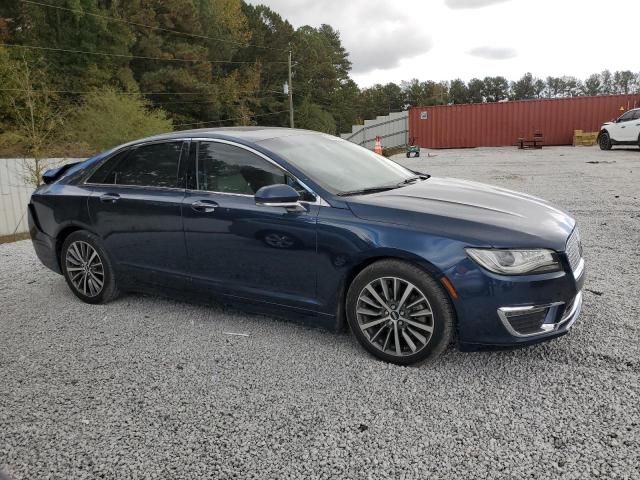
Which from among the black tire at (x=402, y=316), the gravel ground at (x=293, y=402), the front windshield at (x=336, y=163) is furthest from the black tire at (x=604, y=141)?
the black tire at (x=402, y=316)

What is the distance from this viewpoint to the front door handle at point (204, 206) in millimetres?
3699

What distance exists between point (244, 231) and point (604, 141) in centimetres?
2306

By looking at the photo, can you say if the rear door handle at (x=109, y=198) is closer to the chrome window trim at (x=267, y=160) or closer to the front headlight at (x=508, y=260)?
the chrome window trim at (x=267, y=160)

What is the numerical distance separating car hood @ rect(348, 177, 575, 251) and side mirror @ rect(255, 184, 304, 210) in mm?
362

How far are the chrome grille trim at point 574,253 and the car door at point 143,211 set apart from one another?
268cm

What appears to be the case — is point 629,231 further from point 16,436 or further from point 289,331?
point 16,436

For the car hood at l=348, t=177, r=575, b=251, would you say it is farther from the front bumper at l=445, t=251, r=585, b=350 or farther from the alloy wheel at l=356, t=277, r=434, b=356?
the alloy wheel at l=356, t=277, r=434, b=356

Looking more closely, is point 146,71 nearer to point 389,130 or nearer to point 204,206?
point 389,130

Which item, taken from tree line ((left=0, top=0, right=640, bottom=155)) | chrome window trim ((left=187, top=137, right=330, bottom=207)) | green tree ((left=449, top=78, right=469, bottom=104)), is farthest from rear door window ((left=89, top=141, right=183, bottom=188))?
green tree ((left=449, top=78, right=469, bottom=104))

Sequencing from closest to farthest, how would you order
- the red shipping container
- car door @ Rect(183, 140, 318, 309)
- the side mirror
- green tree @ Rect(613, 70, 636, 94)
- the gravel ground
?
the gravel ground → the side mirror → car door @ Rect(183, 140, 318, 309) → the red shipping container → green tree @ Rect(613, 70, 636, 94)

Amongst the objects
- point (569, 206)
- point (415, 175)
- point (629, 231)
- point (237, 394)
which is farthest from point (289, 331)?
point (569, 206)

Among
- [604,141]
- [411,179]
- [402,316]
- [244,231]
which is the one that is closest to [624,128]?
[604,141]

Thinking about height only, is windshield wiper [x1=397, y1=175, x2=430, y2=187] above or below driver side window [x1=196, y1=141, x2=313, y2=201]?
below

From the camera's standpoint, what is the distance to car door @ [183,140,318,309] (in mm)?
3367
